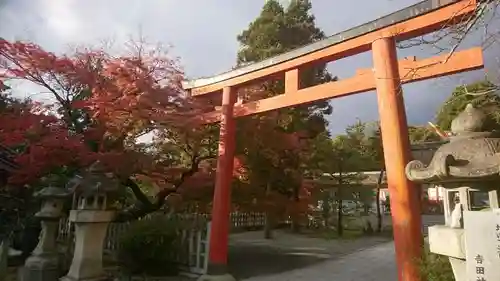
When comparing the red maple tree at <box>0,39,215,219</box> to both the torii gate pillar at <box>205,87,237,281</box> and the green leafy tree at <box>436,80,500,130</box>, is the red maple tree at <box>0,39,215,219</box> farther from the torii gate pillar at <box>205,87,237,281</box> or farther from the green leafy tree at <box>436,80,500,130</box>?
the green leafy tree at <box>436,80,500,130</box>

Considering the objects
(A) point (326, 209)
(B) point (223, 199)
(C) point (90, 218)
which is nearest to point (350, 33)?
(B) point (223, 199)

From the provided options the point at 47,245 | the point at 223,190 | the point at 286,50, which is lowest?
the point at 47,245

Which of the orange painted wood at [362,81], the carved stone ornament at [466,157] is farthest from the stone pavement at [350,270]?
the carved stone ornament at [466,157]

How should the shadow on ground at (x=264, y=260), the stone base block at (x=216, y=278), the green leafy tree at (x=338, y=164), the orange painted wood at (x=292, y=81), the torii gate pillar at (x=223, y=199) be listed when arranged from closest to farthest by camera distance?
the orange painted wood at (x=292, y=81)
the stone base block at (x=216, y=278)
the torii gate pillar at (x=223, y=199)
the shadow on ground at (x=264, y=260)
the green leafy tree at (x=338, y=164)

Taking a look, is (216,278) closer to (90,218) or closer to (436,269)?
(90,218)

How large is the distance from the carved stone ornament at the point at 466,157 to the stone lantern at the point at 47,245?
275 inches

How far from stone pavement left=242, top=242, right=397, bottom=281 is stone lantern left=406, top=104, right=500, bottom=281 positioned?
4.16 metres

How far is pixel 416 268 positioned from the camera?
464 centimetres

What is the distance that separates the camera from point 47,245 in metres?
7.48

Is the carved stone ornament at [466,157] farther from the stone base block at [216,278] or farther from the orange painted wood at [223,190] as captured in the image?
the stone base block at [216,278]

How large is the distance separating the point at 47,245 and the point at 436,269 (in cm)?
749

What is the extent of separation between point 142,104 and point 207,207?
4056 mm

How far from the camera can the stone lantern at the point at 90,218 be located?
659 cm

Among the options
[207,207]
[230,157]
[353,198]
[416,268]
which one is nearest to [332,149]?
[353,198]
